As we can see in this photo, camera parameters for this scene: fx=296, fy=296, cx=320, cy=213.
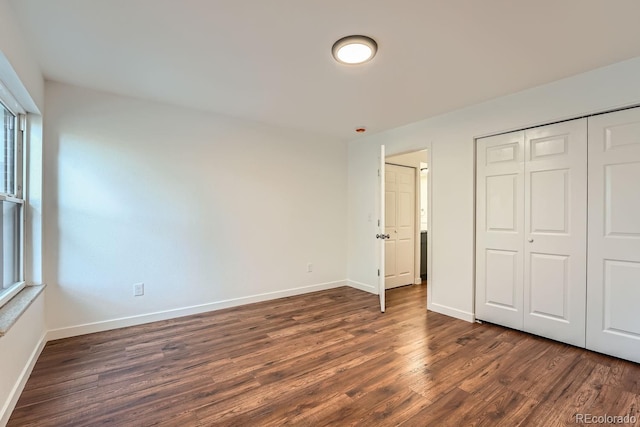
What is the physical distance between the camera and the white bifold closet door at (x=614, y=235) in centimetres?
227

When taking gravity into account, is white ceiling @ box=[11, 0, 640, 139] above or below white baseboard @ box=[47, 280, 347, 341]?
above

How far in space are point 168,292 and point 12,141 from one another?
188cm

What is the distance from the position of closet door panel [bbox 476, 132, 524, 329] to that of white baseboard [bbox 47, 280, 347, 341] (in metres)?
2.26

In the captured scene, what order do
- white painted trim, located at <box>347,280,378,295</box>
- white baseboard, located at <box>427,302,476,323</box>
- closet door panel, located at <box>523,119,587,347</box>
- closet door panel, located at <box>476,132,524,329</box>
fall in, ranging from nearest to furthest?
closet door panel, located at <box>523,119,587,347</box> < closet door panel, located at <box>476,132,524,329</box> < white baseboard, located at <box>427,302,476,323</box> < white painted trim, located at <box>347,280,378,295</box>

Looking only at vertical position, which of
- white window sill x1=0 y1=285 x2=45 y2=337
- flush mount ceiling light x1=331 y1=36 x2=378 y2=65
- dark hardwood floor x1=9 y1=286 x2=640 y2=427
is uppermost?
flush mount ceiling light x1=331 y1=36 x2=378 y2=65

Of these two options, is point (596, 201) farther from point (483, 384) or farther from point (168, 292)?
point (168, 292)

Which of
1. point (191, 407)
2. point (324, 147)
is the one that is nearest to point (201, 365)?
point (191, 407)

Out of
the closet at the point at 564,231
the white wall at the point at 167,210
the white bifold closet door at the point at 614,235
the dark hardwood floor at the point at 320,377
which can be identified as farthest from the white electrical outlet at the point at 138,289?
the white bifold closet door at the point at 614,235

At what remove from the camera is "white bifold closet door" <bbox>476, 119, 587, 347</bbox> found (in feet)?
8.38

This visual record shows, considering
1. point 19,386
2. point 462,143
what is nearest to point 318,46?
point 462,143

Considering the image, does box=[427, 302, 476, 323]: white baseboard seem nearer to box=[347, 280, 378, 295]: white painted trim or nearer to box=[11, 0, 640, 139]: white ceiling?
box=[347, 280, 378, 295]: white painted trim

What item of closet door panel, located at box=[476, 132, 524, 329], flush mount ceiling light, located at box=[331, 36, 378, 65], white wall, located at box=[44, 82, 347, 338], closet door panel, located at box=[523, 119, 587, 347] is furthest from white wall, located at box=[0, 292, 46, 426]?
closet door panel, located at box=[523, 119, 587, 347]

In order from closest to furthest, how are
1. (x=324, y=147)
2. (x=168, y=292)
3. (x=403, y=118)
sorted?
(x=168, y=292)
(x=403, y=118)
(x=324, y=147)

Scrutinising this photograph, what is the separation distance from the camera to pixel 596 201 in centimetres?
244
